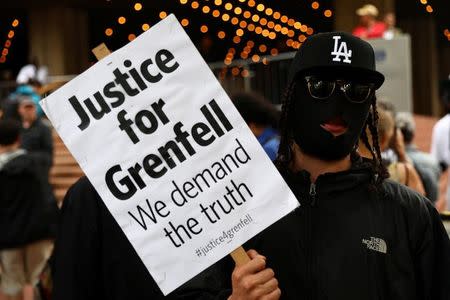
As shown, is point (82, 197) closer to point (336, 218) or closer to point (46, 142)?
point (336, 218)

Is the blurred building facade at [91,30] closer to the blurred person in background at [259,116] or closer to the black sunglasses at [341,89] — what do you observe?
the blurred person in background at [259,116]

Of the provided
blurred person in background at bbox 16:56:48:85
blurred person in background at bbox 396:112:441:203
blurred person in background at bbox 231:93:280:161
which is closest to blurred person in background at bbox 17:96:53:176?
blurred person in background at bbox 231:93:280:161

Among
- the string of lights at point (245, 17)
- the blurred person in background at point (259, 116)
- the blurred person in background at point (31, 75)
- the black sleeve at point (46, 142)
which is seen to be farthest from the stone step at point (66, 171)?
the blurred person in background at point (259, 116)

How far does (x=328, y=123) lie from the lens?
258cm

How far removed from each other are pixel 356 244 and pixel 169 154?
59 cm

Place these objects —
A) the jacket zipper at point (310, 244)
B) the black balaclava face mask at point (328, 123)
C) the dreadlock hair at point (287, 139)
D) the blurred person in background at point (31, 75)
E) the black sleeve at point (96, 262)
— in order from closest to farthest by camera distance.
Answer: the jacket zipper at point (310, 244)
the black balaclava face mask at point (328, 123)
the dreadlock hair at point (287, 139)
the black sleeve at point (96, 262)
the blurred person in background at point (31, 75)

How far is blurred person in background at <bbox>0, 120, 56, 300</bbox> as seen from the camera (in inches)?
276

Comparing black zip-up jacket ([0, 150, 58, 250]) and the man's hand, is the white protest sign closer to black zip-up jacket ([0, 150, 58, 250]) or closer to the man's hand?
the man's hand

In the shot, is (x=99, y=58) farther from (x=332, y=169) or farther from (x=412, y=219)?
(x=412, y=219)

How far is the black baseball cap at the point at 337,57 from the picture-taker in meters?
2.60

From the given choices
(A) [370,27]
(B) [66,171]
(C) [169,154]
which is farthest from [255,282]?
(B) [66,171]

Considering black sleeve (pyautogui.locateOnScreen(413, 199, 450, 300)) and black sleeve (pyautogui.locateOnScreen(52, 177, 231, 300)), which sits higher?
black sleeve (pyautogui.locateOnScreen(52, 177, 231, 300))

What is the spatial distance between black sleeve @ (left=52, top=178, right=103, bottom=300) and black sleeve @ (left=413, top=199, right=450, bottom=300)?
1213 mm

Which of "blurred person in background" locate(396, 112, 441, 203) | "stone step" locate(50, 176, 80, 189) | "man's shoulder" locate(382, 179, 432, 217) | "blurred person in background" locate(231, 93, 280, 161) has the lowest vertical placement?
"blurred person in background" locate(396, 112, 441, 203)
